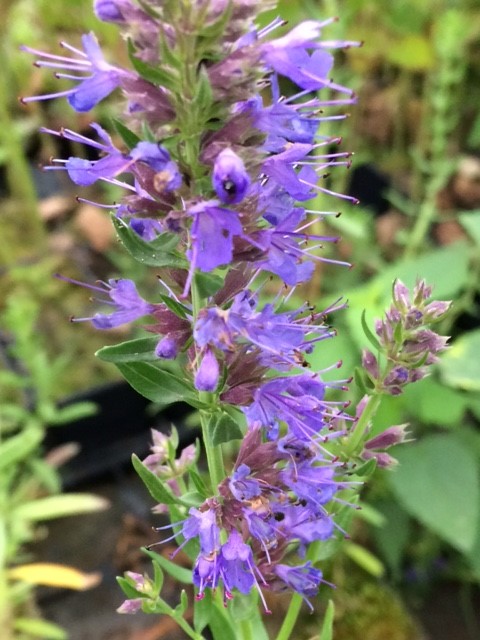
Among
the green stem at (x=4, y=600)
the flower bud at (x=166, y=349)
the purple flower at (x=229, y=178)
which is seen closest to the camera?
the purple flower at (x=229, y=178)

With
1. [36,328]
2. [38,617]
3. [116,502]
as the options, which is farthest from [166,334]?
[36,328]

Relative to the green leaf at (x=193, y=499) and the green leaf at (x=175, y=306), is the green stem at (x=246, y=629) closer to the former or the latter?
the green leaf at (x=193, y=499)

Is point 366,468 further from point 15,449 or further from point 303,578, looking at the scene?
point 15,449

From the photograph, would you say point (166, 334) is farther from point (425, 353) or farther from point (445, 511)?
point (445, 511)

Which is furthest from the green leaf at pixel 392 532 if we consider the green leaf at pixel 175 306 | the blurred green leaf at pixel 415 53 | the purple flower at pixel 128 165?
the blurred green leaf at pixel 415 53

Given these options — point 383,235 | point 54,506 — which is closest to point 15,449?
point 54,506
